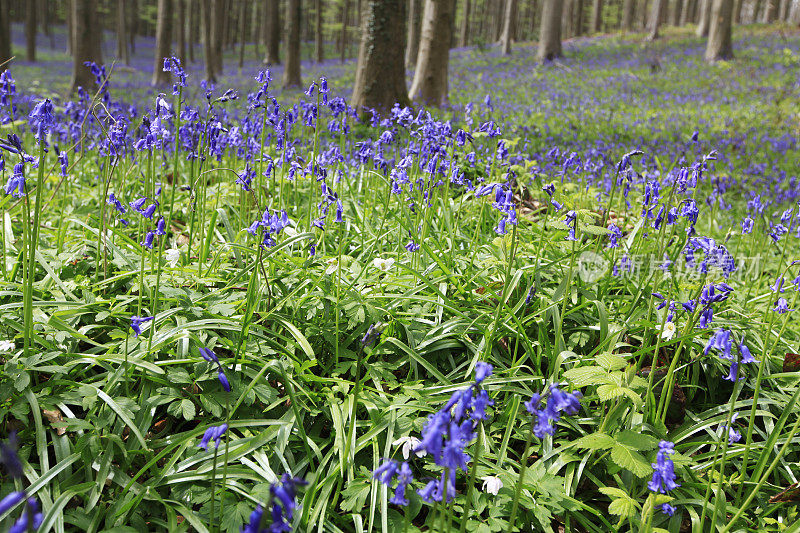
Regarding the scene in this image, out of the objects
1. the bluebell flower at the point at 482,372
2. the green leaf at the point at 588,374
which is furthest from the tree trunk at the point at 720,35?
the bluebell flower at the point at 482,372

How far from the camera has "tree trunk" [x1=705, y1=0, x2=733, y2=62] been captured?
1836cm

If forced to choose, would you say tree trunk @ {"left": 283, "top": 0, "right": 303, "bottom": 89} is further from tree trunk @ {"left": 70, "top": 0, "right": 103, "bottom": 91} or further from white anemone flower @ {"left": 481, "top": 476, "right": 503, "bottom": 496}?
white anemone flower @ {"left": 481, "top": 476, "right": 503, "bottom": 496}

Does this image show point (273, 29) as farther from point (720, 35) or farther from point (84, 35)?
point (720, 35)

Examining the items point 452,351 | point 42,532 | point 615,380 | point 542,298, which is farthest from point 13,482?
point 542,298

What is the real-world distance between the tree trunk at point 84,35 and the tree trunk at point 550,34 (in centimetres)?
1473

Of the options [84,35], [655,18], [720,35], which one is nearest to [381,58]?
[84,35]

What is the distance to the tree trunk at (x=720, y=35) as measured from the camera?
60.2ft

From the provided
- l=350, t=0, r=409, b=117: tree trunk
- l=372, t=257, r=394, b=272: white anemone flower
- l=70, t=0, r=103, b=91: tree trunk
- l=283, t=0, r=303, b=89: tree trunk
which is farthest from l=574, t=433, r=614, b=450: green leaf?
l=283, t=0, r=303, b=89: tree trunk

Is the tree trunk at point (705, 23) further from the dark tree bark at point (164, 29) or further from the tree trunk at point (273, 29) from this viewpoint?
the dark tree bark at point (164, 29)

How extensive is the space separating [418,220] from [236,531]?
2.13 metres

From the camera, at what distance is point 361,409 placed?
2422mm

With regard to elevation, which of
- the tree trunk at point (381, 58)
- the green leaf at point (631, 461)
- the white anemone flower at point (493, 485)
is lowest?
the white anemone flower at point (493, 485)

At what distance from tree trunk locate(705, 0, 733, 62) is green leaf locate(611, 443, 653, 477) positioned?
21.0m

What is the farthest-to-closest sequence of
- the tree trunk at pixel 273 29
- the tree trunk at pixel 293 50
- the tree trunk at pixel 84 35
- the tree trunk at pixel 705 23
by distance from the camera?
the tree trunk at pixel 705 23, the tree trunk at pixel 273 29, the tree trunk at pixel 293 50, the tree trunk at pixel 84 35
